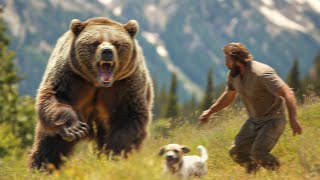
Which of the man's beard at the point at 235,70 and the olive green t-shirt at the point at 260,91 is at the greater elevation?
the man's beard at the point at 235,70

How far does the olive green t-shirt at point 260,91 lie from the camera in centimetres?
727

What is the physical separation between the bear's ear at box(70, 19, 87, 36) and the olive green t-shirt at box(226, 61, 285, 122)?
79.0 inches

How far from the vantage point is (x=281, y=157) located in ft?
29.0

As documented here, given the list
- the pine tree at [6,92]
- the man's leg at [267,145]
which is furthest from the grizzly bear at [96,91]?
the pine tree at [6,92]

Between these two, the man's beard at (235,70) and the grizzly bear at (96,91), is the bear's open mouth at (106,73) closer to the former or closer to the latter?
the grizzly bear at (96,91)

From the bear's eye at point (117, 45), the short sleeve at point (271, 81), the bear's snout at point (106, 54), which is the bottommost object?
the short sleeve at point (271, 81)

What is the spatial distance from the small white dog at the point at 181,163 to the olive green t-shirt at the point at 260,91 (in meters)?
0.88

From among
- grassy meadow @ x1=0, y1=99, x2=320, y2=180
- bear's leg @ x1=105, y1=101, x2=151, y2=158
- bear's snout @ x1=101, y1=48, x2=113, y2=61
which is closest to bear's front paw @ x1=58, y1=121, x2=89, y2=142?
grassy meadow @ x1=0, y1=99, x2=320, y2=180

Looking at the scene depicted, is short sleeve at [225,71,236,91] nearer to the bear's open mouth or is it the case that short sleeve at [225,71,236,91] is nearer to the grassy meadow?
the grassy meadow

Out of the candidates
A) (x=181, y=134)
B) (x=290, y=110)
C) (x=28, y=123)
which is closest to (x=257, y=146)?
(x=290, y=110)

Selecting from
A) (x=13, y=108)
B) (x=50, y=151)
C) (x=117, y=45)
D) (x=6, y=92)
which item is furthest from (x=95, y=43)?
(x=13, y=108)

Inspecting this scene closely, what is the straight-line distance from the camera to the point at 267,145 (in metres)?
7.31

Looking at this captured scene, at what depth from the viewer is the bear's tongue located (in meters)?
7.61

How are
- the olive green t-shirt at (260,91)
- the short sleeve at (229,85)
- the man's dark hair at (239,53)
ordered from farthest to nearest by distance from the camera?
the short sleeve at (229,85), the man's dark hair at (239,53), the olive green t-shirt at (260,91)
